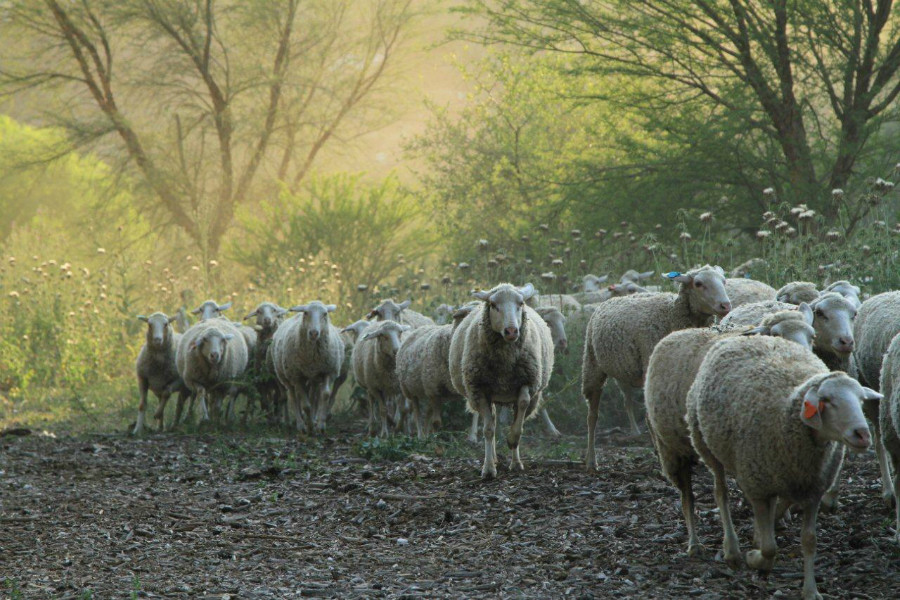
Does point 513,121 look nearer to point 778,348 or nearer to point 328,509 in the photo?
point 328,509

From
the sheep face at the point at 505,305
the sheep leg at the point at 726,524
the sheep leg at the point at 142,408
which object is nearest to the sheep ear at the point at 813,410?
the sheep leg at the point at 726,524

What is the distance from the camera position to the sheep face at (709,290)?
6984mm

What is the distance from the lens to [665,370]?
5332 mm

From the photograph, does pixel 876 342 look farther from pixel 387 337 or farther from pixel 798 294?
pixel 387 337

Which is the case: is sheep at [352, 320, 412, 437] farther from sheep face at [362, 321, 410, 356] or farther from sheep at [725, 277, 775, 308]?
sheep at [725, 277, 775, 308]

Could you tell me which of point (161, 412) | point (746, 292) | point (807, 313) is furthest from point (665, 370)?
point (161, 412)

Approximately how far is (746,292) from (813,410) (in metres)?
4.16

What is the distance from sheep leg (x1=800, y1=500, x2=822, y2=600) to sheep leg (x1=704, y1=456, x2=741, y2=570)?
51 centimetres

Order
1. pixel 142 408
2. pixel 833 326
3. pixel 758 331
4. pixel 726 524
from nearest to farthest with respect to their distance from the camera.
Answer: pixel 726 524
pixel 758 331
pixel 833 326
pixel 142 408

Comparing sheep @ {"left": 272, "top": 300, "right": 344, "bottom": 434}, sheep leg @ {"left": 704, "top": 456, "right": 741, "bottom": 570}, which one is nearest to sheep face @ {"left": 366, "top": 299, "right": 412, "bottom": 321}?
sheep @ {"left": 272, "top": 300, "right": 344, "bottom": 434}

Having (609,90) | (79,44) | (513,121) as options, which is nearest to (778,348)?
(609,90)

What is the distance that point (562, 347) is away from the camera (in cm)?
1016

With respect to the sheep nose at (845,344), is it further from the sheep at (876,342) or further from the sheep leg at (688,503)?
the sheep leg at (688,503)

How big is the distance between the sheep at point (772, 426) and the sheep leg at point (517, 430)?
296 centimetres
